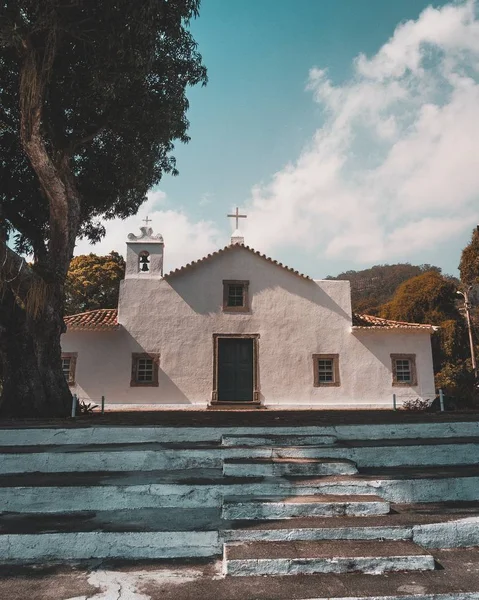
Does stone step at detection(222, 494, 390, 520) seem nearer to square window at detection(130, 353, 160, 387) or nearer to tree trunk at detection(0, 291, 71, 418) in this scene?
tree trunk at detection(0, 291, 71, 418)

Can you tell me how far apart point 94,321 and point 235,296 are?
15.7 feet

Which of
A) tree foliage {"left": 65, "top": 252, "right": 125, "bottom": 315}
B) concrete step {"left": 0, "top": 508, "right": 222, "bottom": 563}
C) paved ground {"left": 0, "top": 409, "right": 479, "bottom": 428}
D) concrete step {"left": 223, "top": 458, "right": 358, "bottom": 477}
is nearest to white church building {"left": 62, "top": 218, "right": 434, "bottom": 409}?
paved ground {"left": 0, "top": 409, "right": 479, "bottom": 428}

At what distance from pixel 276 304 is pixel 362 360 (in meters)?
3.43

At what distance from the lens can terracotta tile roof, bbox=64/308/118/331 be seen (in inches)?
590

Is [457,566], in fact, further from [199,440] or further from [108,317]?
[108,317]

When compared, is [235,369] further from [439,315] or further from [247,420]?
[439,315]

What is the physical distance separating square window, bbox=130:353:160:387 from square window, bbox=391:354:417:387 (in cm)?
791

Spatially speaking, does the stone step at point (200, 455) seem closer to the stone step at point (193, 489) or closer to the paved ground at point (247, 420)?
the stone step at point (193, 489)

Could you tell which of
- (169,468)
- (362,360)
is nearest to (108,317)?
(362,360)

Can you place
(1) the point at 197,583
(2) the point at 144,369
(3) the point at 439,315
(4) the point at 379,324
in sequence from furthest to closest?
(3) the point at 439,315 → (4) the point at 379,324 → (2) the point at 144,369 → (1) the point at 197,583

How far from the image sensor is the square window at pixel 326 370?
15.5 m

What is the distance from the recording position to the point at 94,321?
15.6 metres

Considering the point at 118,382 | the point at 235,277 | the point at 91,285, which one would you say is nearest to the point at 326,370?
the point at 235,277

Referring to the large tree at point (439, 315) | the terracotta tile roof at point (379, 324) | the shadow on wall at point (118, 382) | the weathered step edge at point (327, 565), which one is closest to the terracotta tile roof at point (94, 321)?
the shadow on wall at point (118, 382)
